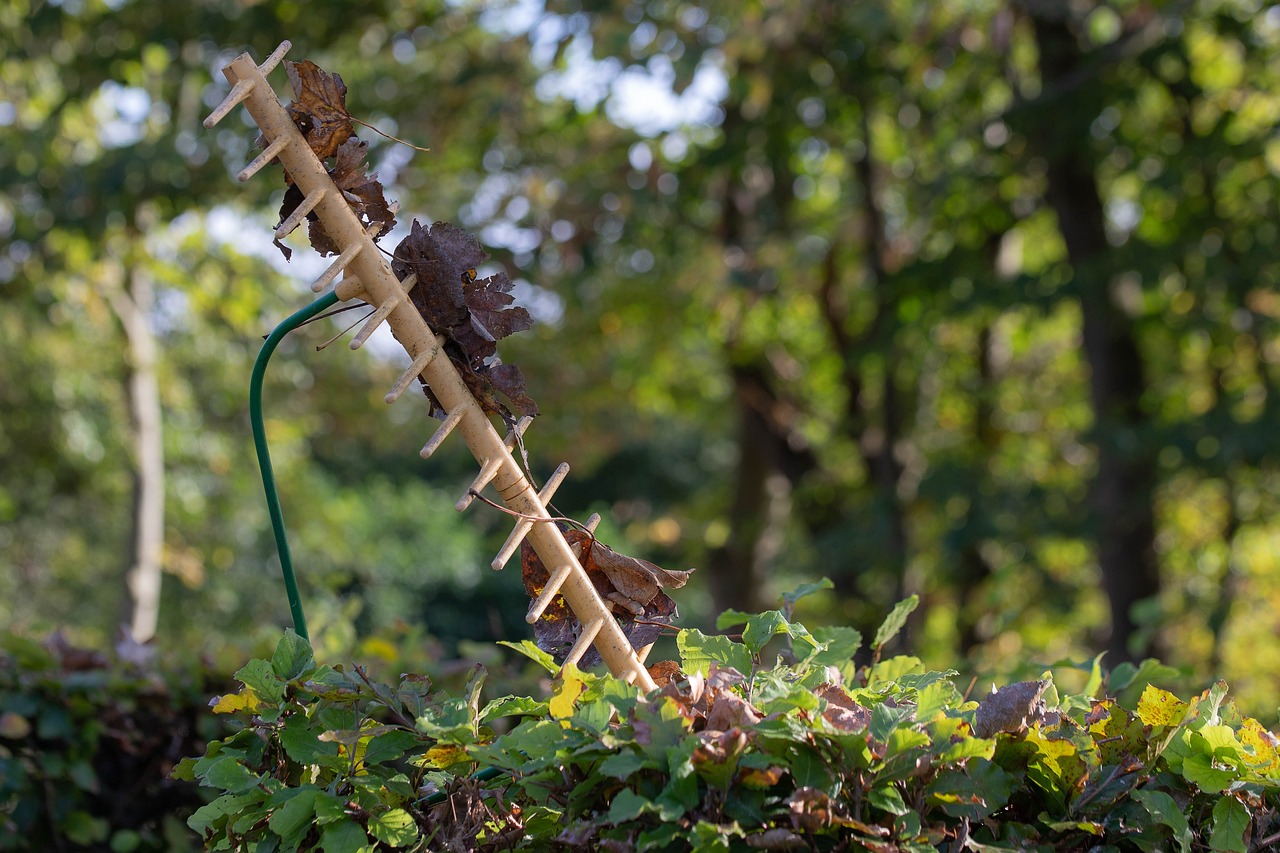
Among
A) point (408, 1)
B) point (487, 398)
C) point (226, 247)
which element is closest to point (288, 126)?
point (487, 398)

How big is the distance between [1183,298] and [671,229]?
116 inches

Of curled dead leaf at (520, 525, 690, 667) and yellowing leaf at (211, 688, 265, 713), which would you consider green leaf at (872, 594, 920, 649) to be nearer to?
curled dead leaf at (520, 525, 690, 667)

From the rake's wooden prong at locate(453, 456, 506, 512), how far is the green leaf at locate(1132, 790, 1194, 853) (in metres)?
0.75

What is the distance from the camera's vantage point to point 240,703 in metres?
1.22

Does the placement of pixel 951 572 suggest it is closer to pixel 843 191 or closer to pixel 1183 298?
pixel 1183 298

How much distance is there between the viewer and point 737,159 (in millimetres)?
6090

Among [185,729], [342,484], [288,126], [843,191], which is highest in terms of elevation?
[288,126]

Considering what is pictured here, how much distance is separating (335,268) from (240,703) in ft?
1.63

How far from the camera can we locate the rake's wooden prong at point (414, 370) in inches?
45.9

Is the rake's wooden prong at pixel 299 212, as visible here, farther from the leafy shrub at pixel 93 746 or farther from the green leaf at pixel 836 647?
the leafy shrub at pixel 93 746

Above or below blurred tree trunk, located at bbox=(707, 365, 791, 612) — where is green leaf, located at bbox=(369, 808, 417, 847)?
above

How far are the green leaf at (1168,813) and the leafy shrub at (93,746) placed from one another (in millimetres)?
1820

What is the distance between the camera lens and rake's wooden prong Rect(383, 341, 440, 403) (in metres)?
1.17

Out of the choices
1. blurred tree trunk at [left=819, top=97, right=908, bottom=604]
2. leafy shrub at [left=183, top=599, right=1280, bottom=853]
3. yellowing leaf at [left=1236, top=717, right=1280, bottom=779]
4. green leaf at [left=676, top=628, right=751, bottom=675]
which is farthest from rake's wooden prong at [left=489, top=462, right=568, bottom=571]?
blurred tree trunk at [left=819, top=97, right=908, bottom=604]
